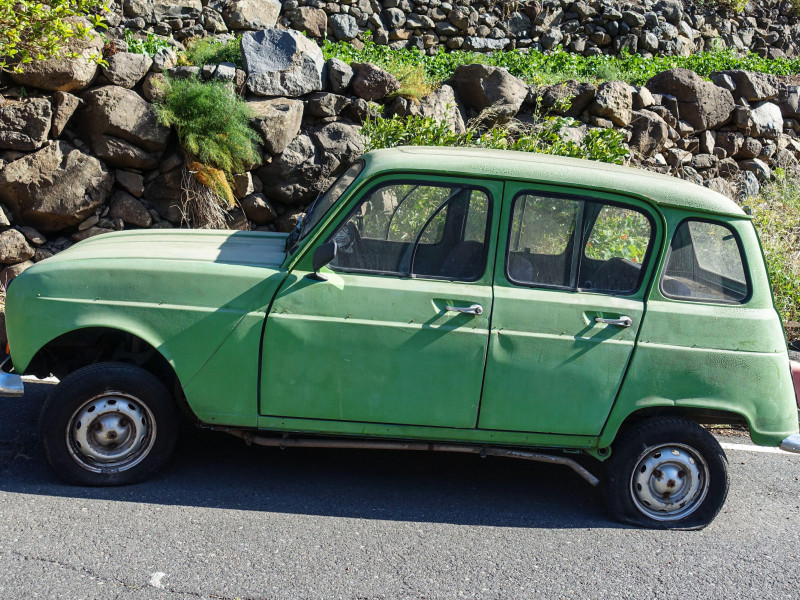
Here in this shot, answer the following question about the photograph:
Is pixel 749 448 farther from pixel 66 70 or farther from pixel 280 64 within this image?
pixel 66 70

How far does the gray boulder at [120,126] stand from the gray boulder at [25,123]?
0.39m

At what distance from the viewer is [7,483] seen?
14.6ft

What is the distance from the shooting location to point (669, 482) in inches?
183

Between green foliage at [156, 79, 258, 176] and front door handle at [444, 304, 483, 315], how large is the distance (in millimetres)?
4286

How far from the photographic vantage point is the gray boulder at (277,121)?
27.6ft

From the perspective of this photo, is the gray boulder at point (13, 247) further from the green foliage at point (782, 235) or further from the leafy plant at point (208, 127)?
the green foliage at point (782, 235)

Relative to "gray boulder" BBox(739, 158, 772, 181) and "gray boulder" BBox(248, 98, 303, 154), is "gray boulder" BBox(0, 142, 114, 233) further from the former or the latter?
"gray boulder" BBox(739, 158, 772, 181)

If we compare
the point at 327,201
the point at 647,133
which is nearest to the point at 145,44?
the point at 327,201

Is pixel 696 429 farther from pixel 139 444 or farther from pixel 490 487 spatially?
pixel 139 444

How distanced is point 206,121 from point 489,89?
11.3 ft

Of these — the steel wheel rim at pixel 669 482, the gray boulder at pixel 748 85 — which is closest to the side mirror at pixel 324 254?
the steel wheel rim at pixel 669 482

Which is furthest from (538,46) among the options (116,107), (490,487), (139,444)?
(139,444)

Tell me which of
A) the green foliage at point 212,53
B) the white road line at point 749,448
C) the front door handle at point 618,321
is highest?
the green foliage at point 212,53

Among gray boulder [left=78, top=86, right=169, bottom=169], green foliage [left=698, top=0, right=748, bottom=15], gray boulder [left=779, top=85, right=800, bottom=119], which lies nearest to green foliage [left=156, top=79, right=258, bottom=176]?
gray boulder [left=78, top=86, right=169, bottom=169]
